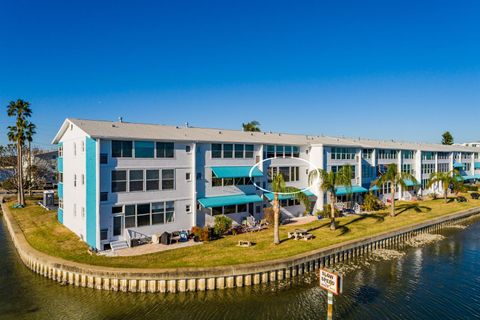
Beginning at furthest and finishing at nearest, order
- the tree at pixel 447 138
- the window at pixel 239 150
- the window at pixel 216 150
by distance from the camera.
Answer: the tree at pixel 447 138 < the window at pixel 239 150 < the window at pixel 216 150

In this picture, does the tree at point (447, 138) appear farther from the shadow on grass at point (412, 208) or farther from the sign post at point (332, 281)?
the sign post at point (332, 281)

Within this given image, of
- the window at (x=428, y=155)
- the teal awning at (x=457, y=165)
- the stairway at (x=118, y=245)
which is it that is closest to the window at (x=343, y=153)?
the window at (x=428, y=155)

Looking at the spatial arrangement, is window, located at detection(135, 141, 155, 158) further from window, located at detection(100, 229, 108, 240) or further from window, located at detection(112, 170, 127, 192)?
window, located at detection(100, 229, 108, 240)

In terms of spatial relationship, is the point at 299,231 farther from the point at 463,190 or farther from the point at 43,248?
the point at 463,190

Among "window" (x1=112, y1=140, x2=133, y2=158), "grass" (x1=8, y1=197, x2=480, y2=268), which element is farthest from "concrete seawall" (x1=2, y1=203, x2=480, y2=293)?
"window" (x1=112, y1=140, x2=133, y2=158)

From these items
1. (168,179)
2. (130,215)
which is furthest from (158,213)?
(168,179)

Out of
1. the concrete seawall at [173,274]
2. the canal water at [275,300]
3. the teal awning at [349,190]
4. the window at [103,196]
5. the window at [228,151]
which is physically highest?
the window at [228,151]

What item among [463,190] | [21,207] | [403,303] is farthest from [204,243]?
[463,190]

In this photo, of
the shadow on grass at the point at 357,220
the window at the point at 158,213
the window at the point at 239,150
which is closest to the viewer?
the window at the point at 158,213
